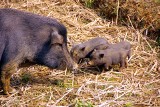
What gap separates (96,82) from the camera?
617 cm

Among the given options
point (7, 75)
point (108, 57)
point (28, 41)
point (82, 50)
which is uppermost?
point (28, 41)

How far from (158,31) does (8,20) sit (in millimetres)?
3390

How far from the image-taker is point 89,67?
21.7 feet

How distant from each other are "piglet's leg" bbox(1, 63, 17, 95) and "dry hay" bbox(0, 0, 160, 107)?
0.11 metres

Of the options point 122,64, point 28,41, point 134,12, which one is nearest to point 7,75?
point 28,41

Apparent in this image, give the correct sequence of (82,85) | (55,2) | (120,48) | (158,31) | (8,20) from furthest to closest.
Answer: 1. (55,2)
2. (158,31)
3. (120,48)
4. (82,85)
5. (8,20)

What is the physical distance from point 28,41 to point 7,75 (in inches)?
22.5

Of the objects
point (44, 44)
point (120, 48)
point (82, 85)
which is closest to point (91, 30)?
point (120, 48)

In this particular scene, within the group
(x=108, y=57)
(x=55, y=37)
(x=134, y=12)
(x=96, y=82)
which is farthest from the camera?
(x=134, y=12)

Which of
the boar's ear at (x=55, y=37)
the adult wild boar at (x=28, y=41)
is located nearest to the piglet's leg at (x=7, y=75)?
the adult wild boar at (x=28, y=41)

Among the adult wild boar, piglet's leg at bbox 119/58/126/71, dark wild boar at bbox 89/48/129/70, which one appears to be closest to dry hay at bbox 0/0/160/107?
piglet's leg at bbox 119/58/126/71

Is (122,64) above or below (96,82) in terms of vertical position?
above

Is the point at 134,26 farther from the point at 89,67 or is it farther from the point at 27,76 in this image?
the point at 27,76

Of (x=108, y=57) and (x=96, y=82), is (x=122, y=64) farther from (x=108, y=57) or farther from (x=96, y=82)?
(x=96, y=82)
